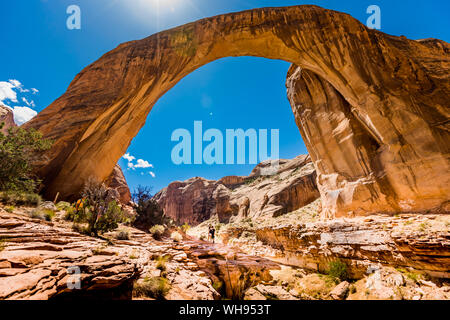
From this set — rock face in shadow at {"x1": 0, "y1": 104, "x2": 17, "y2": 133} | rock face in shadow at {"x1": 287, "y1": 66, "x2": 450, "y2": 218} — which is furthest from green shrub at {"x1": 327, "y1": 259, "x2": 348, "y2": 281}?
rock face in shadow at {"x1": 0, "y1": 104, "x2": 17, "y2": 133}

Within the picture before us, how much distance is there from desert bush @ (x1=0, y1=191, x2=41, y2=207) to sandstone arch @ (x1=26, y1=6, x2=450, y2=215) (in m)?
2.83

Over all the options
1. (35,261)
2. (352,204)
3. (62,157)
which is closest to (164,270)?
(35,261)

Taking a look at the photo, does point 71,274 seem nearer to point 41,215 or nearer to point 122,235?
point 41,215

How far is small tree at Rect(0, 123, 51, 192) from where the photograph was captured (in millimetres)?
7082

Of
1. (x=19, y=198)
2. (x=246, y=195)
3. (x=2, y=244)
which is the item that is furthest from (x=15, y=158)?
(x=246, y=195)

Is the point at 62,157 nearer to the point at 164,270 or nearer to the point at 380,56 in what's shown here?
the point at 164,270

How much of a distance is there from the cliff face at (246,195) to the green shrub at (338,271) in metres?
15.9

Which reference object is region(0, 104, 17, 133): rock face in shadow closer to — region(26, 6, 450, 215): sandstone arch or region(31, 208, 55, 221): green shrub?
region(26, 6, 450, 215): sandstone arch

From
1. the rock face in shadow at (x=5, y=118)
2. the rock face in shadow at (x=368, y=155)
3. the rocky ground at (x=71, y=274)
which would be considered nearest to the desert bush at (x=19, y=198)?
the rocky ground at (x=71, y=274)

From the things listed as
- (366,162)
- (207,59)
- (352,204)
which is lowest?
(352,204)

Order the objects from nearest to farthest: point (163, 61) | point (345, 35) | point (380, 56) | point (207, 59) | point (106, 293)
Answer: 1. point (106, 293)
2. point (380, 56)
3. point (345, 35)
4. point (163, 61)
5. point (207, 59)

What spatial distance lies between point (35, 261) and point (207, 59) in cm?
1549

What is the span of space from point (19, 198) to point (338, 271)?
43.3ft

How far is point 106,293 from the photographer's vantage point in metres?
3.24
